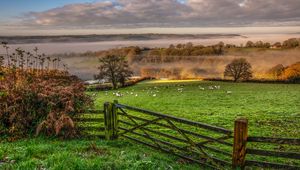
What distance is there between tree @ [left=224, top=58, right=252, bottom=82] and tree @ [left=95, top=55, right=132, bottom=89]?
22.1 m

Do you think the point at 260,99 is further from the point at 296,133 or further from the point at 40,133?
the point at 40,133

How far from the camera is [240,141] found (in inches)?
401

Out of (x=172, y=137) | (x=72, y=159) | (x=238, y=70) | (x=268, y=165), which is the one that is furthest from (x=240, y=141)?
(x=238, y=70)

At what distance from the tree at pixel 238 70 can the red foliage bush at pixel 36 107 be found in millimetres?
60192

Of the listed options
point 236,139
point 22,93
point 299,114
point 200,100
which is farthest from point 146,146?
point 200,100

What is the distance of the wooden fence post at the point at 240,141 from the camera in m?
10.0

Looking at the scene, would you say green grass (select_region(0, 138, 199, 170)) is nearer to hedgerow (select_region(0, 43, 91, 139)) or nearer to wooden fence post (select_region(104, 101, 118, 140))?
hedgerow (select_region(0, 43, 91, 139))

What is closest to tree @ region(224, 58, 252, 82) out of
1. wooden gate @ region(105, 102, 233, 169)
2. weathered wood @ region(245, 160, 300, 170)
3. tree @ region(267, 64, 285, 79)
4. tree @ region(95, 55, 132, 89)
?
tree @ region(267, 64, 285, 79)

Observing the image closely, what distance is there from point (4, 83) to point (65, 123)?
3.56 meters

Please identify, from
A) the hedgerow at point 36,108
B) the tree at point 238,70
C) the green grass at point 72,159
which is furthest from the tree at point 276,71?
the green grass at point 72,159

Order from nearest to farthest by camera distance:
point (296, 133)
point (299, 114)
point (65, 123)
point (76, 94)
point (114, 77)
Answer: point (65, 123) → point (76, 94) → point (296, 133) → point (299, 114) → point (114, 77)

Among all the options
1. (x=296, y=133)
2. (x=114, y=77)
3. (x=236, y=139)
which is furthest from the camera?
(x=114, y=77)

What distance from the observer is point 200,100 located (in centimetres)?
3681

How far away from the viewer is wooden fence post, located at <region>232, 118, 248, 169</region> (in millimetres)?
10031
